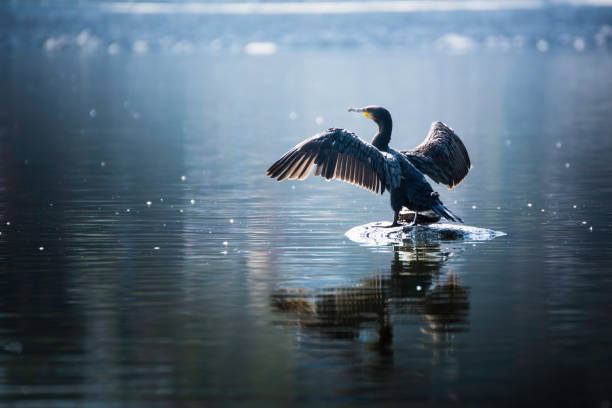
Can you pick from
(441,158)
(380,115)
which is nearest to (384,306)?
(380,115)

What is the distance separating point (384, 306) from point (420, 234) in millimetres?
4183

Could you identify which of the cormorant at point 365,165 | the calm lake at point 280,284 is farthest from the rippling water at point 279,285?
the cormorant at point 365,165

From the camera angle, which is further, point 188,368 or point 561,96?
point 561,96

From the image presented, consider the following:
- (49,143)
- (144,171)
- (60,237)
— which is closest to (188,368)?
(60,237)

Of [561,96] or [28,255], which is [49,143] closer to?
[28,255]

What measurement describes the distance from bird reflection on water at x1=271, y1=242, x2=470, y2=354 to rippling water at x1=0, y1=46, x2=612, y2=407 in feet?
0.13

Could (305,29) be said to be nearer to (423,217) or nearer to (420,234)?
(423,217)

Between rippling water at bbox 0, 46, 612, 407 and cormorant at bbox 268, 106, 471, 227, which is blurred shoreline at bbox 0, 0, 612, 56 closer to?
rippling water at bbox 0, 46, 612, 407

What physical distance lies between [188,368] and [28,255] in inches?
254

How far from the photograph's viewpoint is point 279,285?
575 inches

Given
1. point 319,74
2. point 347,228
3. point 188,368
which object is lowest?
point 188,368

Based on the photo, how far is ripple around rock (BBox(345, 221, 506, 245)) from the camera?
17.5 meters

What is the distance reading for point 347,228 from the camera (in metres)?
19.4

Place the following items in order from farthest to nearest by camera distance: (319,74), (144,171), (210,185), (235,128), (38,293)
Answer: (319,74)
(235,128)
(144,171)
(210,185)
(38,293)
